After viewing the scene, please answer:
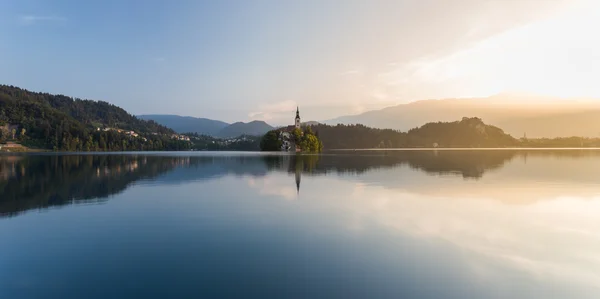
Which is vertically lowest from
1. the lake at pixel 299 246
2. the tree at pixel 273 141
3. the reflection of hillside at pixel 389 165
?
the lake at pixel 299 246

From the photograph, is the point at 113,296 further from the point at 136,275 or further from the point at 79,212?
the point at 79,212

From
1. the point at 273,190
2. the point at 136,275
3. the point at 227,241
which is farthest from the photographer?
the point at 273,190

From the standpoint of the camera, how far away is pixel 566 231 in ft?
56.2

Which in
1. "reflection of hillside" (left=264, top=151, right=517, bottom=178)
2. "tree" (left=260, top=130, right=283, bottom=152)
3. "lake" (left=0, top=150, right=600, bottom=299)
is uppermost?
"tree" (left=260, top=130, right=283, bottom=152)

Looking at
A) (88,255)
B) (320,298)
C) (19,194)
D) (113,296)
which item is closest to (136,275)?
(113,296)

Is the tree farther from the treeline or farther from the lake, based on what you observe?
the lake

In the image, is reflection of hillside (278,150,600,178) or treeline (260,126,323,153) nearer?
reflection of hillside (278,150,600,178)

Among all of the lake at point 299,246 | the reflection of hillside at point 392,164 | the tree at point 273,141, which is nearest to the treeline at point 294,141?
the tree at point 273,141

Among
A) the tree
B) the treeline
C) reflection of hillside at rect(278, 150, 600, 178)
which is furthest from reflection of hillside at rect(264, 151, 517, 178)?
the tree

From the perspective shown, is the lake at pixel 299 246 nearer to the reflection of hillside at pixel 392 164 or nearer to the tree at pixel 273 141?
the reflection of hillside at pixel 392 164

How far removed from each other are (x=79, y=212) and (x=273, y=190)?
15.9 metres

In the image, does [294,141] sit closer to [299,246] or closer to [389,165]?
[389,165]

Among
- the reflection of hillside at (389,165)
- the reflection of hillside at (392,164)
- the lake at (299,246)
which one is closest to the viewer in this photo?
the lake at (299,246)

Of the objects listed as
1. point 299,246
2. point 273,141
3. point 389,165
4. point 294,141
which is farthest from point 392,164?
point 273,141
